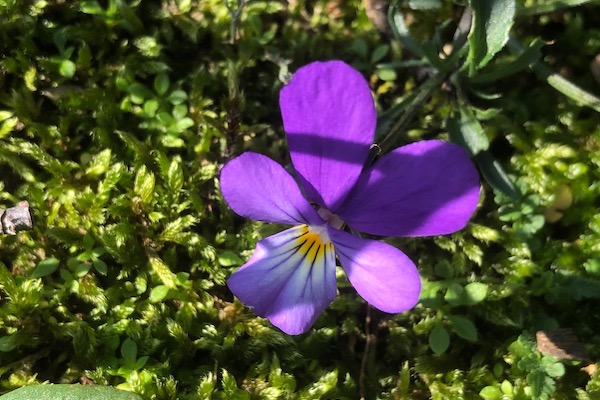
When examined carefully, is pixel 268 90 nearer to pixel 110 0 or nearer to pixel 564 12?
pixel 110 0

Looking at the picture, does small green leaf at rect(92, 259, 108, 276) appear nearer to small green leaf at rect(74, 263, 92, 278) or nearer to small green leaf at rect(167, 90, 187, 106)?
small green leaf at rect(74, 263, 92, 278)

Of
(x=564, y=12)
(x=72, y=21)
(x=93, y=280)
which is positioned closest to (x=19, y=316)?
(x=93, y=280)

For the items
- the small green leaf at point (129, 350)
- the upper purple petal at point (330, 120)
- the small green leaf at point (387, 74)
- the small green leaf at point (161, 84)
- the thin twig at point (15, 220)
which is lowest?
the small green leaf at point (129, 350)

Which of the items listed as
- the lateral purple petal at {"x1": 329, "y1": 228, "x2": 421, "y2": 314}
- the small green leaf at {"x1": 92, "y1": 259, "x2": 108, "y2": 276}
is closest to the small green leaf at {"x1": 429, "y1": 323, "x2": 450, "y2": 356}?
the lateral purple petal at {"x1": 329, "y1": 228, "x2": 421, "y2": 314}

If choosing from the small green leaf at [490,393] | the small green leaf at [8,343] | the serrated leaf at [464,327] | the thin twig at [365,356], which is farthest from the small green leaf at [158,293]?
the small green leaf at [490,393]

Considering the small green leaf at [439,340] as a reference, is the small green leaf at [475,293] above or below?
above

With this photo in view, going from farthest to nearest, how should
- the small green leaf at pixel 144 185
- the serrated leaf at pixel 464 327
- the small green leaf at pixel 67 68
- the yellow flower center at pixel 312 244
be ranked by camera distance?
the small green leaf at pixel 67 68 < the small green leaf at pixel 144 185 < the serrated leaf at pixel 464 327 < the yellow flower center at pixel 312 244

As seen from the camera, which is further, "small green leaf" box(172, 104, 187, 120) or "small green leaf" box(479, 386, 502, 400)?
"small green leaf" box(172, 104, 187, 120)

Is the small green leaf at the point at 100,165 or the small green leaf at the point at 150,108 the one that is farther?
the small green leaf at the point at 150,108

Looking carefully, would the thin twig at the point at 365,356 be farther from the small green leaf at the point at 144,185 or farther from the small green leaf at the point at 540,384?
the small green leaf at the point at 144,185
